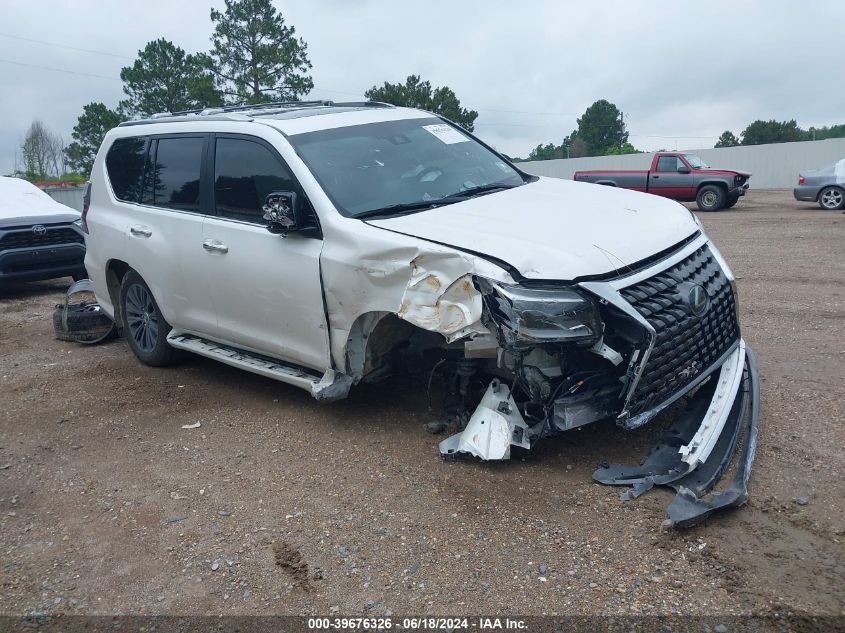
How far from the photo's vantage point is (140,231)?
19.4 ft

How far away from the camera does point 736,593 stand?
2941mm

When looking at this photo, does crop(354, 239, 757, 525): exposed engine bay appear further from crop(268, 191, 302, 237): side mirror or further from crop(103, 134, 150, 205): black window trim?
crop(103, 134, 150, 205): black window trim

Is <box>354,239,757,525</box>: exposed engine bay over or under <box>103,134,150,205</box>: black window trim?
under

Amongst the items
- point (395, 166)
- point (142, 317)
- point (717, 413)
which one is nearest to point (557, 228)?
point (717, 413)

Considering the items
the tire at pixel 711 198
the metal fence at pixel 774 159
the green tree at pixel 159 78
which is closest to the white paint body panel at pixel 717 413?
the tire at pixel 711 198

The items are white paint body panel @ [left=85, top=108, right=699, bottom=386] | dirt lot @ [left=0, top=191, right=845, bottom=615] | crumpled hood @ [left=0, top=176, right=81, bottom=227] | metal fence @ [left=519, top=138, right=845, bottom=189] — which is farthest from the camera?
metal fence @ [left=519, top=138, right=845, bottom=189]

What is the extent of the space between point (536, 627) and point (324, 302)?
2.27 metres

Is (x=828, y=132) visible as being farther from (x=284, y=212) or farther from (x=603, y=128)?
(x=284, y=212)

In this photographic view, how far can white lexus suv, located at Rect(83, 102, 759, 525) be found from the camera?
Result: 3.71m

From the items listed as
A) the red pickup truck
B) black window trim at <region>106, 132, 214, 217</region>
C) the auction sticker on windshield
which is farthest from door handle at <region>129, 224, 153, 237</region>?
the red pickup truck

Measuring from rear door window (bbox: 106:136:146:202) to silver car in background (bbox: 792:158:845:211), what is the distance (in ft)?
57.2

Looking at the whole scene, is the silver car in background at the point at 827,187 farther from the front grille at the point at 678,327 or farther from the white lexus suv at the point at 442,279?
the front grille at the point at 678,327

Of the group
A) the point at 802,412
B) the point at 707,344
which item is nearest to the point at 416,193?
the point at 707,344

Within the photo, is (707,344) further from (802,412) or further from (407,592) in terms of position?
(407,592)
